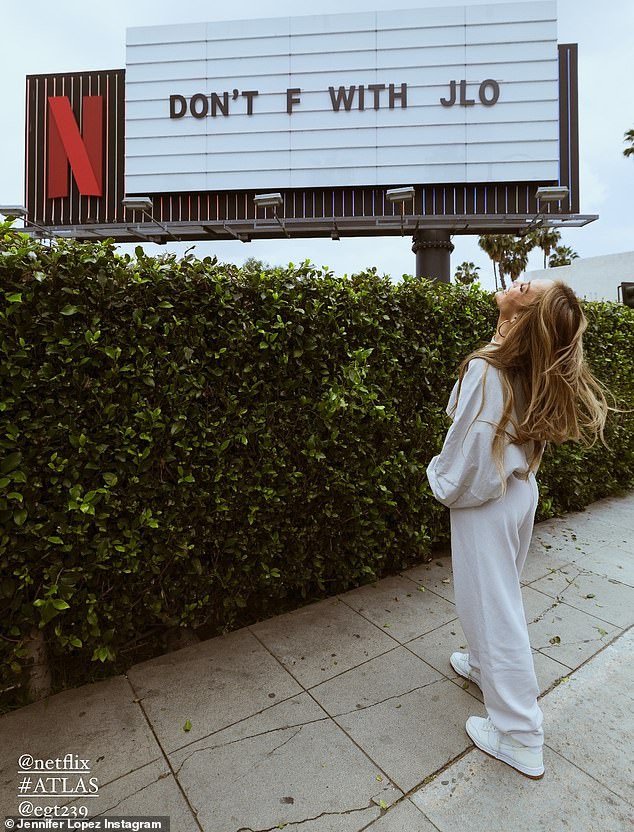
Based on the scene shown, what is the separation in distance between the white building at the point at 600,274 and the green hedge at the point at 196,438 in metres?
20.8

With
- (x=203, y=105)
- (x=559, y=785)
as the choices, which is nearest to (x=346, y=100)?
(x=203, y=105)

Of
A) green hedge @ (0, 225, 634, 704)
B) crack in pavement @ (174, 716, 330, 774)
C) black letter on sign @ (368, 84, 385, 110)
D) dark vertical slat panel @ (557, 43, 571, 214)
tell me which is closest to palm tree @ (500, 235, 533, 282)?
dark vertical slat panel @ (557, 43, 571, 214)

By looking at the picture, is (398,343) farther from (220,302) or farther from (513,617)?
(513,617)

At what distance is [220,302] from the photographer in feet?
8.59

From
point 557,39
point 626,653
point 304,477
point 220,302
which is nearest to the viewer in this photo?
point 220,302

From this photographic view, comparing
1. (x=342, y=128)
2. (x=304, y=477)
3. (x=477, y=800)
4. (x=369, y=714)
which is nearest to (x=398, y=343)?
(x=304, y=477)

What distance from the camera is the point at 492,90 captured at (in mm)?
13508

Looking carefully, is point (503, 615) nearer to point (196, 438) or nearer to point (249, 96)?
point (196, 438)

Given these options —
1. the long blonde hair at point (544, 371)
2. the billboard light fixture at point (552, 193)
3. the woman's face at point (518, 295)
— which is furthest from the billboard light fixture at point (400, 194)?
the long blonde hair at point (544, 371)

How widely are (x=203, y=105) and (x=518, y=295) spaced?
621 inches

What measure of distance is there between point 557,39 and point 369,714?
57.6 feet

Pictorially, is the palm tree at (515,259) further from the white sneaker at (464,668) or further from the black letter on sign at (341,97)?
the white sneaker at (464,668)

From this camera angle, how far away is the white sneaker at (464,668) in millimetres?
2461

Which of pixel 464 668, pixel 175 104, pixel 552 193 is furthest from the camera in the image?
pixel 175 104
